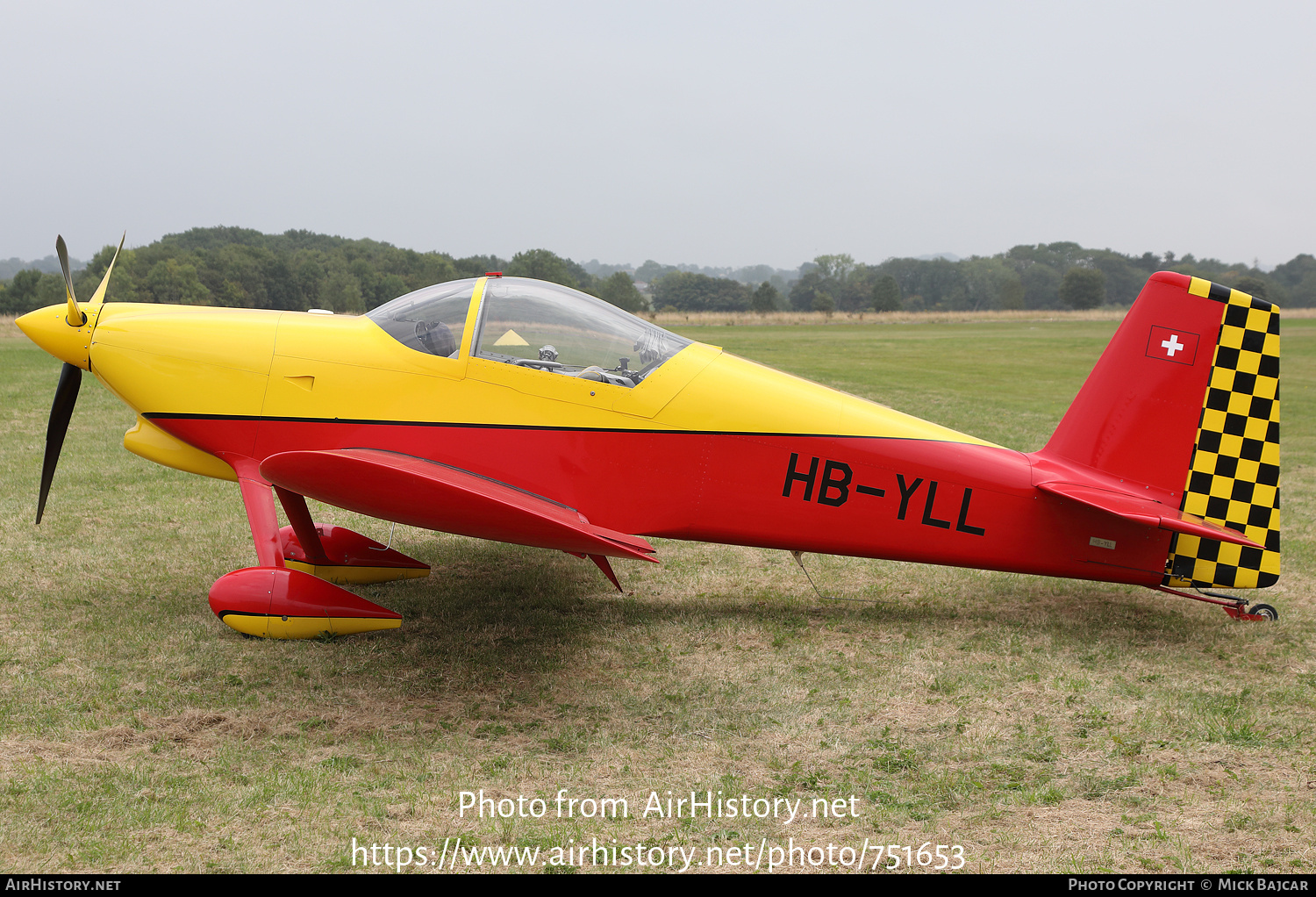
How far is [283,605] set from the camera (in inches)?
188

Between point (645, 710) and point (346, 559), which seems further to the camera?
point (346, 559)

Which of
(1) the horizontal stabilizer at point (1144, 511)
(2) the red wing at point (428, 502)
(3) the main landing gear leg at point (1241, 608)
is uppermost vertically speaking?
(1) the horizontal stabilizer at point (1144, 511)

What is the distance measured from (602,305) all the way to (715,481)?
1371 mm

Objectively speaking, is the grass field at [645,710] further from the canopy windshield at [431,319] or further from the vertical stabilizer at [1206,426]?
the canopy windshield at [431,319]

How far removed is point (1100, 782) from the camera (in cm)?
361

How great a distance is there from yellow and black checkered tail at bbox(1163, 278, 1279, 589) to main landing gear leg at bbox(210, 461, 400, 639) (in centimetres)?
497

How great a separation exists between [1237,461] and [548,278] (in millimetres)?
38452

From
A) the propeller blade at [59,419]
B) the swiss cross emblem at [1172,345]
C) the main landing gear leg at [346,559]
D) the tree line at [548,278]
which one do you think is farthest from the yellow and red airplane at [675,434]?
the tree line at [548,278]

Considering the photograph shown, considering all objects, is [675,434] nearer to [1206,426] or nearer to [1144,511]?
[1144,511]

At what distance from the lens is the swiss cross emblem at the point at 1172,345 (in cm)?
521

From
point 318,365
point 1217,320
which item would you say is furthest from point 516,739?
point 1217,320

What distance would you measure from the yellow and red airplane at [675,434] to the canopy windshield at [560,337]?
14 mm

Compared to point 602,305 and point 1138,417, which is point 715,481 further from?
point 1138,417

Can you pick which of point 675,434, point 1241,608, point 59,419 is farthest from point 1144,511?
point 59,419
